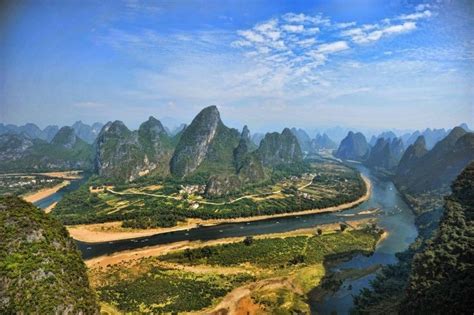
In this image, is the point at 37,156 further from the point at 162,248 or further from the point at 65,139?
the point at 162,248

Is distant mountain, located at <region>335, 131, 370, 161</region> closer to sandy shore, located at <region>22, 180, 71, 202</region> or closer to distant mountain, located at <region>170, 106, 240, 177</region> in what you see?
distant mountain, located at <region>170, 106, 240, 177</region>

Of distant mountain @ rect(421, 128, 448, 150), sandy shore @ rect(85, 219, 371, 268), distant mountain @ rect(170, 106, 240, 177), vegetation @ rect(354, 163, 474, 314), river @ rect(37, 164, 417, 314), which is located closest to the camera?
vegetation @ rect(354, 163, 474, 314)

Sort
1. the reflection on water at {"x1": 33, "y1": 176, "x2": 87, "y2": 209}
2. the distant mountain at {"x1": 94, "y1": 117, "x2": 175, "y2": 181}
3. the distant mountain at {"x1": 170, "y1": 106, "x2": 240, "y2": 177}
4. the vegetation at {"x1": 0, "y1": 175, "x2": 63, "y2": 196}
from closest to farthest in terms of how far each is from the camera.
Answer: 1. the reflection on water at {"x1": 33, "y1": 176, "x2": 87, "y2": 209}
2. the vegetation at {"x1": 0, "y1": 175, "x2": 63, "y2": 196}
3. the distant mountain at {"x1": 94, "y1": 117, "x2": 175, "y2": 181}
4. the distant mountain at {"x1": 170, "y1": 106, "x2": 240, "y2": 177}

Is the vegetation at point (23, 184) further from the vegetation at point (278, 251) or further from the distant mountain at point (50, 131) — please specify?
the distant mountain at point (50, 131)

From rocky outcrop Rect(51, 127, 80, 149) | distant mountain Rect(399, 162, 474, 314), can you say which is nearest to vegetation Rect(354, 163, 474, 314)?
distant mountain Rect(399, 162, 474, 314)

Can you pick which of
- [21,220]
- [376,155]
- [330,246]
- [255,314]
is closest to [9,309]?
[21,220]

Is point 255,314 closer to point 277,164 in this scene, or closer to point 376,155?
point 277,164
